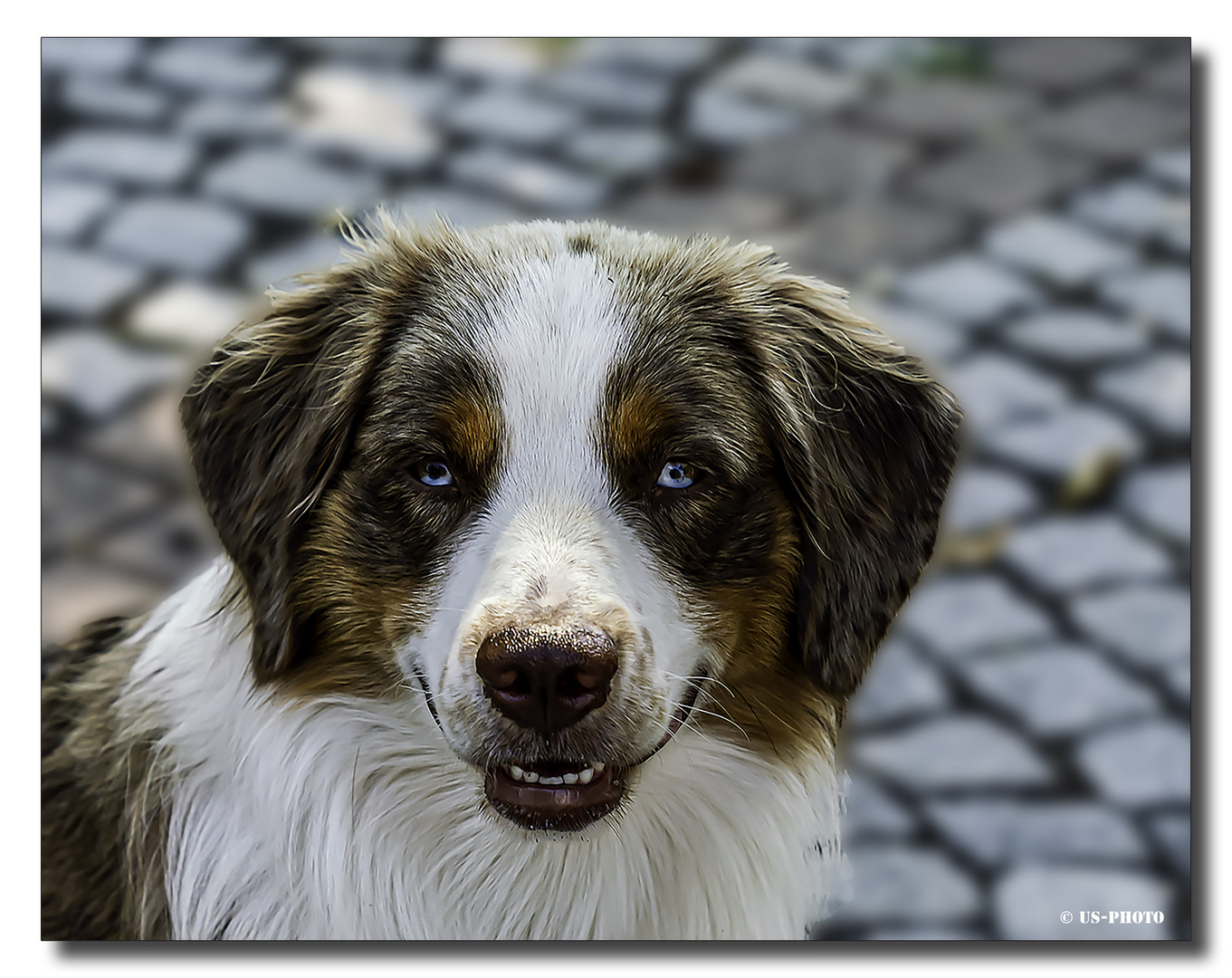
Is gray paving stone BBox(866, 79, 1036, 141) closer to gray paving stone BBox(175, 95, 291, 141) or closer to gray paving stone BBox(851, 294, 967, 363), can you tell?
gray paving stone BBox(851, 294, 967, 363)

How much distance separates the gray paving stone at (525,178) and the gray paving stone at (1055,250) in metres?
0.94

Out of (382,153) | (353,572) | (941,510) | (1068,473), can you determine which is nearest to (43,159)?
(382,153)

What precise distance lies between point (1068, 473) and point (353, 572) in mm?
1741

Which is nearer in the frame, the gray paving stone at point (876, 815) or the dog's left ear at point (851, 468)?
the dog's left ear at point (851, 468)

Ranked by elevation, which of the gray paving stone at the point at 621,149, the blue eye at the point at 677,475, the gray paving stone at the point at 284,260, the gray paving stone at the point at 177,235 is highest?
the gray paving stone at the point at 621,149

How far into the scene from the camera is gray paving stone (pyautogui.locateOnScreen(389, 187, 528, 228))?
106 inches

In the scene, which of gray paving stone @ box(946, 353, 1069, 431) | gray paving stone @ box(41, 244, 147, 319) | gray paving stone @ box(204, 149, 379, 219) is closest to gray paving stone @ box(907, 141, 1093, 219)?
gray paving stone @ box(946, 353, 1069, 431)

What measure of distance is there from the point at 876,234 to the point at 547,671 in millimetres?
1601

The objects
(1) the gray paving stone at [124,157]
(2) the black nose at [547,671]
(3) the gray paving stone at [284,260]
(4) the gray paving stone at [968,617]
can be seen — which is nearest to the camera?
(2) the black nose at [547,671]

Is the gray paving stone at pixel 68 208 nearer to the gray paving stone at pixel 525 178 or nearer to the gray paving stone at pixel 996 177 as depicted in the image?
the gray paving stone at pixel 525 178

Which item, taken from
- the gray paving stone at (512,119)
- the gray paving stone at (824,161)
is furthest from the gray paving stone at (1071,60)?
the gray paving stone at (512,119)

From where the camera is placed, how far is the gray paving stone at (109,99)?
3.05 meters

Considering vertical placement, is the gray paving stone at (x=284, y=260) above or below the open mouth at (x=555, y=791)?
above
